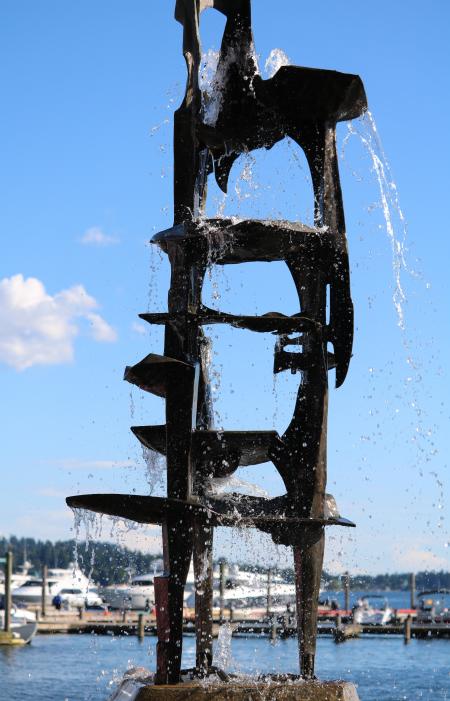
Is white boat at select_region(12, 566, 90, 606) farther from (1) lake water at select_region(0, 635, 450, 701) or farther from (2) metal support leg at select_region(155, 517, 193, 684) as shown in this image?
(2) metal support leg at select_region(155, 517, 193, 684)

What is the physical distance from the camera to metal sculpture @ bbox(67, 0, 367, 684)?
12.3 meters

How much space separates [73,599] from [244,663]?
63.5m

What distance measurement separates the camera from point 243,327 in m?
12.9

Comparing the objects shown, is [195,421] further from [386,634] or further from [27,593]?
[27,593]

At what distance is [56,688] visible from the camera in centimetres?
4012

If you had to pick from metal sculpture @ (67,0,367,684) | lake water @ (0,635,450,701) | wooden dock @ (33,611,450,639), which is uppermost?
metal sculpture @ (67,0,367,684)

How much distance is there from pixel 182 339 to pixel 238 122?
2578mm

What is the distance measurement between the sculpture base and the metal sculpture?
53 cm

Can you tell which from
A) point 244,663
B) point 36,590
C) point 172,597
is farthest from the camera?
point 36,590

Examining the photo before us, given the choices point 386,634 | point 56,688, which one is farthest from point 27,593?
point 56,688

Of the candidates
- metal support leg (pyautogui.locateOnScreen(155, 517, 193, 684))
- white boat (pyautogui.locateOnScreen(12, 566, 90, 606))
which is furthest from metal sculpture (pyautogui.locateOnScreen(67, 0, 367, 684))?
white boat (pyautogui.locateOnScreen(12, 566, 90, 606))

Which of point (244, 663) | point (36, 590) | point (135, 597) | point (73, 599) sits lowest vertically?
point (244, 663)

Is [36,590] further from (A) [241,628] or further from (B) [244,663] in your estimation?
(B) [244,663]

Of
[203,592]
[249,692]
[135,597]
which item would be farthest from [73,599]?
[249,692]
